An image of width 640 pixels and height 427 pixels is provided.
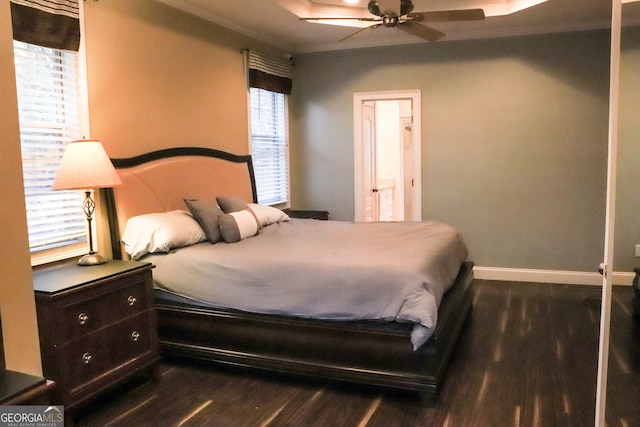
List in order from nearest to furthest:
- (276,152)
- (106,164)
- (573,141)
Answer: (106,164)
(573,141)
(276,152)

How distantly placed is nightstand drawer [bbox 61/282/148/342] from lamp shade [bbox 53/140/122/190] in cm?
64

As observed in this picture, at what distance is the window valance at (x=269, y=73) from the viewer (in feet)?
17.8

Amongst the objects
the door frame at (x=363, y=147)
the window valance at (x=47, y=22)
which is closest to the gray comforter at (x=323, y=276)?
the window valance at (x=47, y=22)

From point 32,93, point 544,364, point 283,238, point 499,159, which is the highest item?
point 32,93

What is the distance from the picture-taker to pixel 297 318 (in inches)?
125

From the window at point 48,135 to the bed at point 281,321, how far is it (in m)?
0.29

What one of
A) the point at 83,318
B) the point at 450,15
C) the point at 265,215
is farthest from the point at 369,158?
the point at 83,318

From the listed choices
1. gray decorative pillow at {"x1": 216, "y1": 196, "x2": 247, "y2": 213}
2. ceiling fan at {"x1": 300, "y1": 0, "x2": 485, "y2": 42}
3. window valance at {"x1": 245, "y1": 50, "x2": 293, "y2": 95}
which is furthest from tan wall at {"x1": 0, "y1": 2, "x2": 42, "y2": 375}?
window valance at {"x1": 245, "y1": 50, "x2": 293, "y2": 95}

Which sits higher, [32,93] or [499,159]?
[32,93]

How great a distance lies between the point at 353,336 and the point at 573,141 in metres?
3.74

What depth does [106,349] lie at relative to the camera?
9.46ft

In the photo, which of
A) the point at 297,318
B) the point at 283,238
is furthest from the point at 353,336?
the point at 283,238

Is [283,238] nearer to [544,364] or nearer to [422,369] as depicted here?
[422,369]

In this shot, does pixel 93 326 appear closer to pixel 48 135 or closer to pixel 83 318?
pixel 83 318
